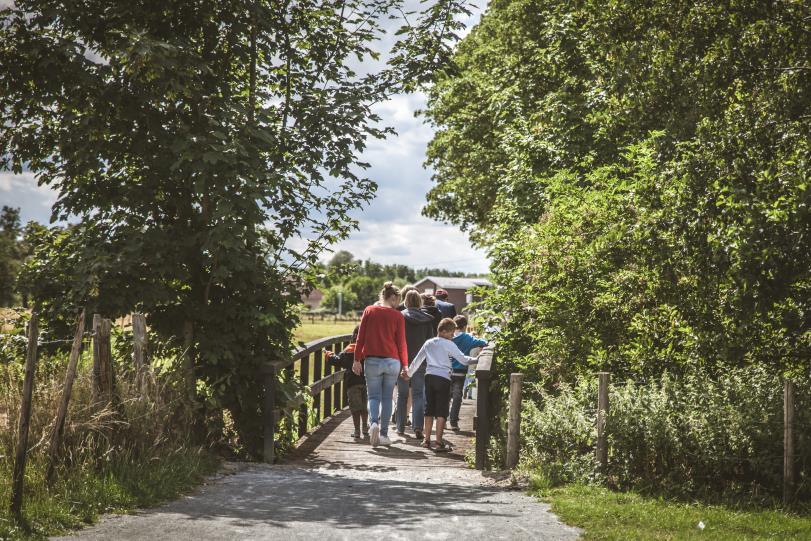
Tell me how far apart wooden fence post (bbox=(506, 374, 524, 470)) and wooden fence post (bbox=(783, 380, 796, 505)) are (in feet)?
8.60

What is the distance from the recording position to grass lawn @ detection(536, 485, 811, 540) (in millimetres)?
5520

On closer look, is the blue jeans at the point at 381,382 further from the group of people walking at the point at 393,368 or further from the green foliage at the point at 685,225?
the green foliage at the point at 685,225

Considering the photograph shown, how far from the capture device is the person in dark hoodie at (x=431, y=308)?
463 inches

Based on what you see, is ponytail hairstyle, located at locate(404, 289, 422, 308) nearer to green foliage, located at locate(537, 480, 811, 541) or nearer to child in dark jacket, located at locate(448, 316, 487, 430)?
child in dark jacket, located at locate(448, 316, 487, 430)

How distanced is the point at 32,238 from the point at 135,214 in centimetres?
124

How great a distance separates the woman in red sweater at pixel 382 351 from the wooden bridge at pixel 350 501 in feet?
2.05

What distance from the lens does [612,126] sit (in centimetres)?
1248

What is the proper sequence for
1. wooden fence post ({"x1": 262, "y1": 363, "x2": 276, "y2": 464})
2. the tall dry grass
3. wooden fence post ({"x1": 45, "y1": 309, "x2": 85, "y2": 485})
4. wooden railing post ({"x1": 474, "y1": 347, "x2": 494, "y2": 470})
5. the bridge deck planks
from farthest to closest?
the bridge deck planks
wooden fence post ({"x1": 262, "y1": 363, "x2": 276, "y2": 464})
wooden railing post ({"x1": 474, "y1": 347, "x2": 494, "y2": 470})
wooden fence post ({"x1": 45, "y1": 309, "x2": 85, "y2": 485})
the tall dry grass

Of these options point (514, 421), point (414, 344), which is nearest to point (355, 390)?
point (414, 344)

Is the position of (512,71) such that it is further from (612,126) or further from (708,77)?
(708,77)

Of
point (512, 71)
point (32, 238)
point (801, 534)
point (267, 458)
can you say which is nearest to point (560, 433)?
point (801, 534)

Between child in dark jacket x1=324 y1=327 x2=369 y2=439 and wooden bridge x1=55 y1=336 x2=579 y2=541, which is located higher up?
child in dark jacket x1=324 y1=327 x2=369 y2=439

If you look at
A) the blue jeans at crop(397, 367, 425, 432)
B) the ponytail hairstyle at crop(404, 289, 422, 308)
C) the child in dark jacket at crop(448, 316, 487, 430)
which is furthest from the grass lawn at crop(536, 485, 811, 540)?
the child in dark jacket at crop(448, 316, 487, 430)

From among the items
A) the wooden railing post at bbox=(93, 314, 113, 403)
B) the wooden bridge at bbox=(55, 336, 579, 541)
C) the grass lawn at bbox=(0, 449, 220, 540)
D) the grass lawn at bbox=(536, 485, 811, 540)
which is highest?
the wooden railing post at bbox=(93, 314, 113, 403)
